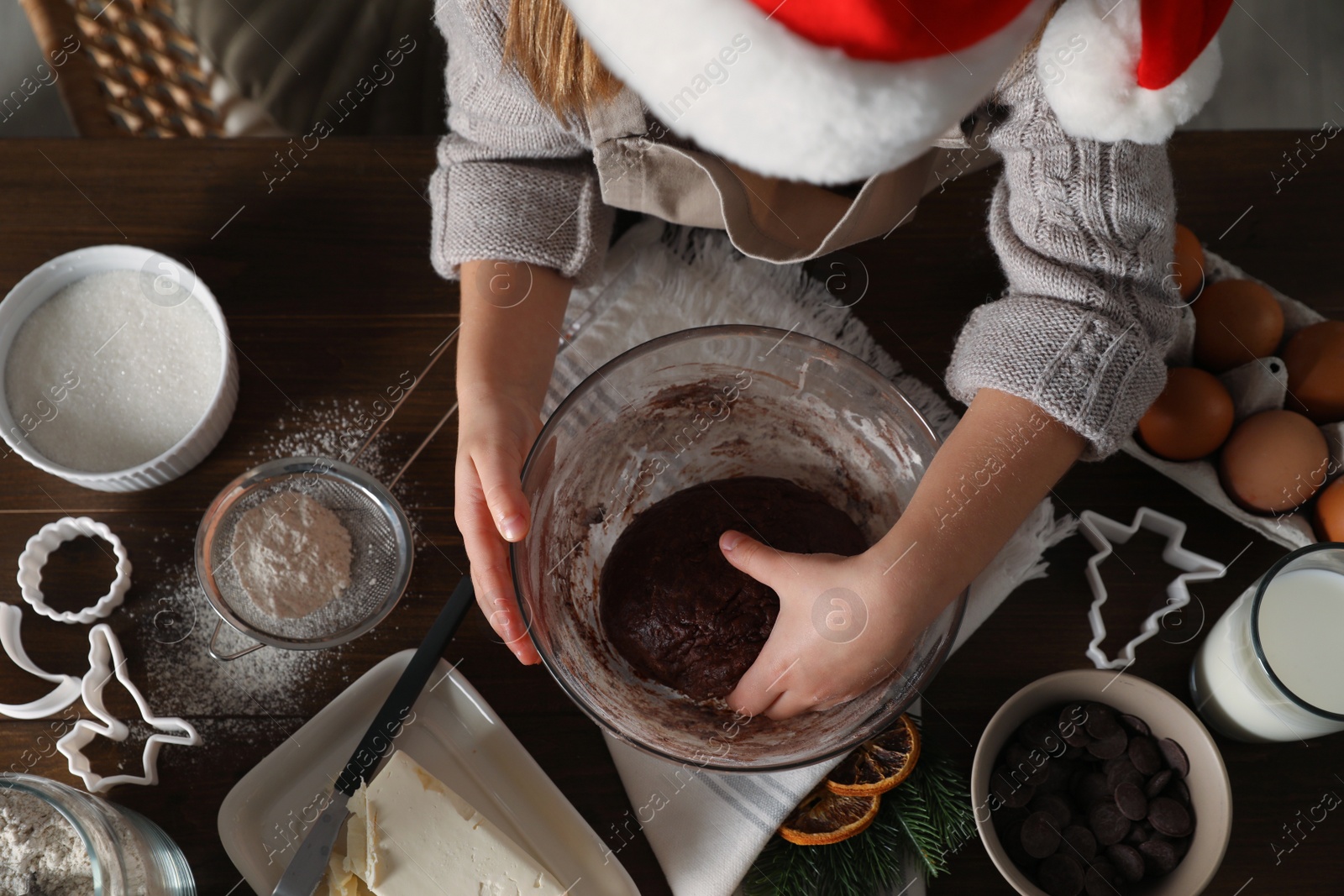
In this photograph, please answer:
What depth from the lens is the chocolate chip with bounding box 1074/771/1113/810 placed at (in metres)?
0.65

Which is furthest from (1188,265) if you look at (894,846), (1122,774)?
(894,846)

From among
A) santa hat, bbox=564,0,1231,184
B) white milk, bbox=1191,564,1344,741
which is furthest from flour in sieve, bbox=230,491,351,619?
white milk, bbox=1191,564,1344,741

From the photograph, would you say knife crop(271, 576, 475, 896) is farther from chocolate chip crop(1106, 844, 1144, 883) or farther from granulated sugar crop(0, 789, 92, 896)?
chocolate chip crop(1106, 844, 1144, 883)

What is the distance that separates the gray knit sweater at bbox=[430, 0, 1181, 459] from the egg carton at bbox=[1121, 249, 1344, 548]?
3.2 inches

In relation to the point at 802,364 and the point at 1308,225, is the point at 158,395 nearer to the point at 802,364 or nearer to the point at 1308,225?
the point at 802,364

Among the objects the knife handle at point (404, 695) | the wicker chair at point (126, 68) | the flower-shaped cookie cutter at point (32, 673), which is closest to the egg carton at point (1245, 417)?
the knife handle at point (404, 695)

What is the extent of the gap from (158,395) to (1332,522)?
96 cm

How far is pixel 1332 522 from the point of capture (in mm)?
670

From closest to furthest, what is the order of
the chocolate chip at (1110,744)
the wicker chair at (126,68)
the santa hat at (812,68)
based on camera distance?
the santa hat at (812,68), the chocolate chip at (1110,744), the wicker chair at (126,68)

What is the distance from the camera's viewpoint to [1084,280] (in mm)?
638

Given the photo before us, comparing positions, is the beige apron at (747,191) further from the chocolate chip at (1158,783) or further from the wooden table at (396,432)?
the chocolate chip at (1158,783)

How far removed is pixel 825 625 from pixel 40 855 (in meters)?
0.57

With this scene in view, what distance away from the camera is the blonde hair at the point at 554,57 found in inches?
21.9

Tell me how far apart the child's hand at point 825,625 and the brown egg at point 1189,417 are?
0.90 feet
